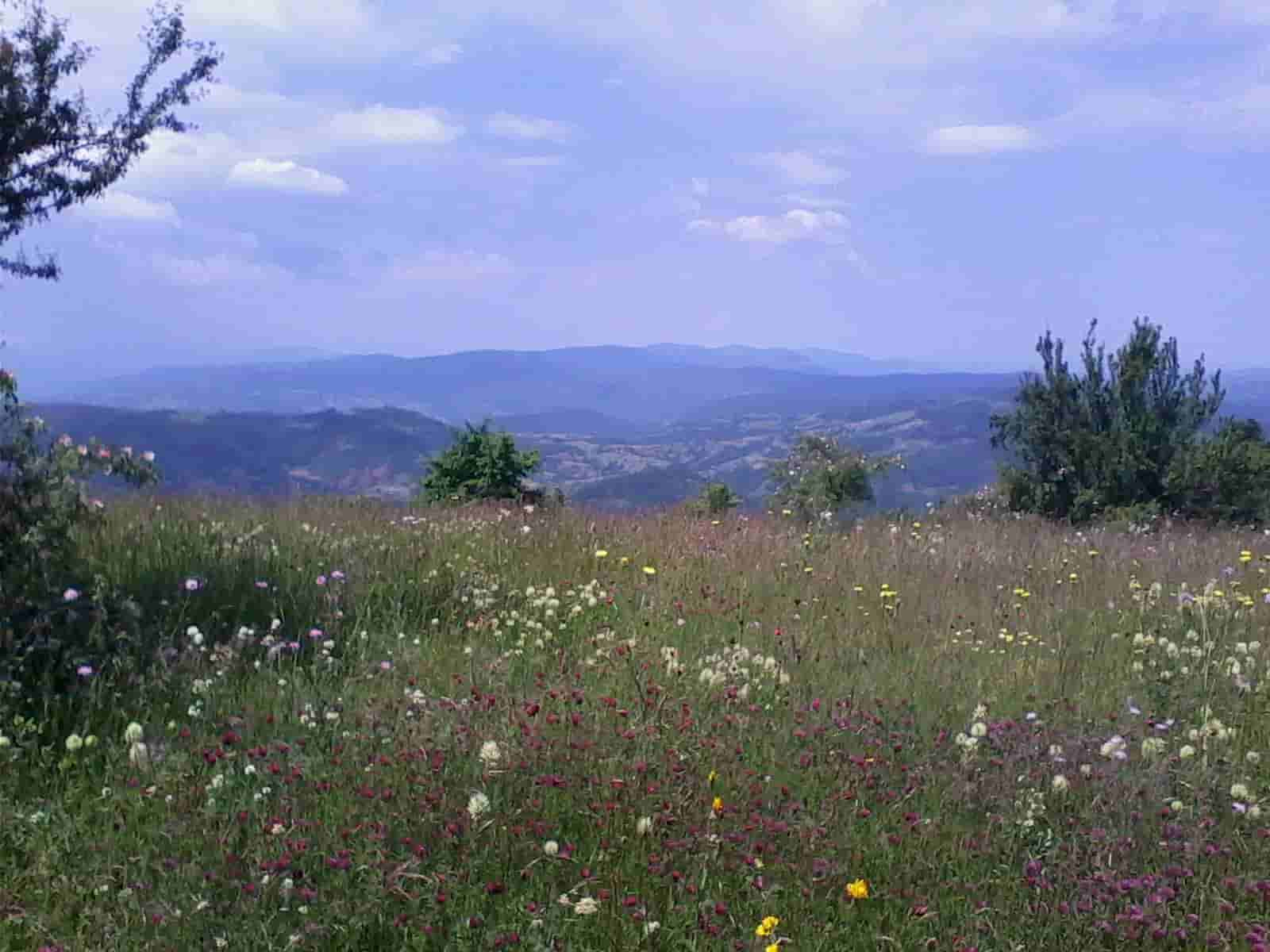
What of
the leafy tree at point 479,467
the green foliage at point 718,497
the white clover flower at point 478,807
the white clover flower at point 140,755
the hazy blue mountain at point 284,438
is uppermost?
the leafy tree at point 479,467

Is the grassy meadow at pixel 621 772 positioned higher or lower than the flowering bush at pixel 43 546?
lower

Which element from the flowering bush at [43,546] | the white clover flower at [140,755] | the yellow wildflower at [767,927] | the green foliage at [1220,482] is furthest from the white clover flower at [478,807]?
the green foliage at [1220,482]

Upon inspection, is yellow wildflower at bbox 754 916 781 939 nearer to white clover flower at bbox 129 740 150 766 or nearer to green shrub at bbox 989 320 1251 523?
white clover flower at bbox 129 740 150 766

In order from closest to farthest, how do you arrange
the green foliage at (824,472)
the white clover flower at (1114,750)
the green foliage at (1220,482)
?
the white clover flower at (1114,750), the green foliage at (1220,482), the green foliage at (824,472)

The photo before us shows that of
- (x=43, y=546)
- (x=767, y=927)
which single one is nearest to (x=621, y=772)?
(x=767, y=927)

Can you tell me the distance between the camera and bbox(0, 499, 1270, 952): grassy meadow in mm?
3371

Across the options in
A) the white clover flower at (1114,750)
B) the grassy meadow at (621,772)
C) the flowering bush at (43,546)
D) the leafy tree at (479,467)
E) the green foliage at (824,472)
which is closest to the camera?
the grassy meadow at (621,772)

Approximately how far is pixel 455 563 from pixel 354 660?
2.14 meters

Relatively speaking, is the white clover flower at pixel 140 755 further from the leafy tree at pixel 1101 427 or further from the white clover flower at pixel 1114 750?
the leafy tree at pixel 1101 427

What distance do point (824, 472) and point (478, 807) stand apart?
1696cm

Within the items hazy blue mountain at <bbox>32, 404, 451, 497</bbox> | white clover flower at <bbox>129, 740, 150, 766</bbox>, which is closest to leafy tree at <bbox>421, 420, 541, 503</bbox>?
white clover flower at <bbox>129, 740, 150, 766</bbox>

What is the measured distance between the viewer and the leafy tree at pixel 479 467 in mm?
15102

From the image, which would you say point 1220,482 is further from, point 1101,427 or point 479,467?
point 479,467

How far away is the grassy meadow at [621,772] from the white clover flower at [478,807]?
6cm
